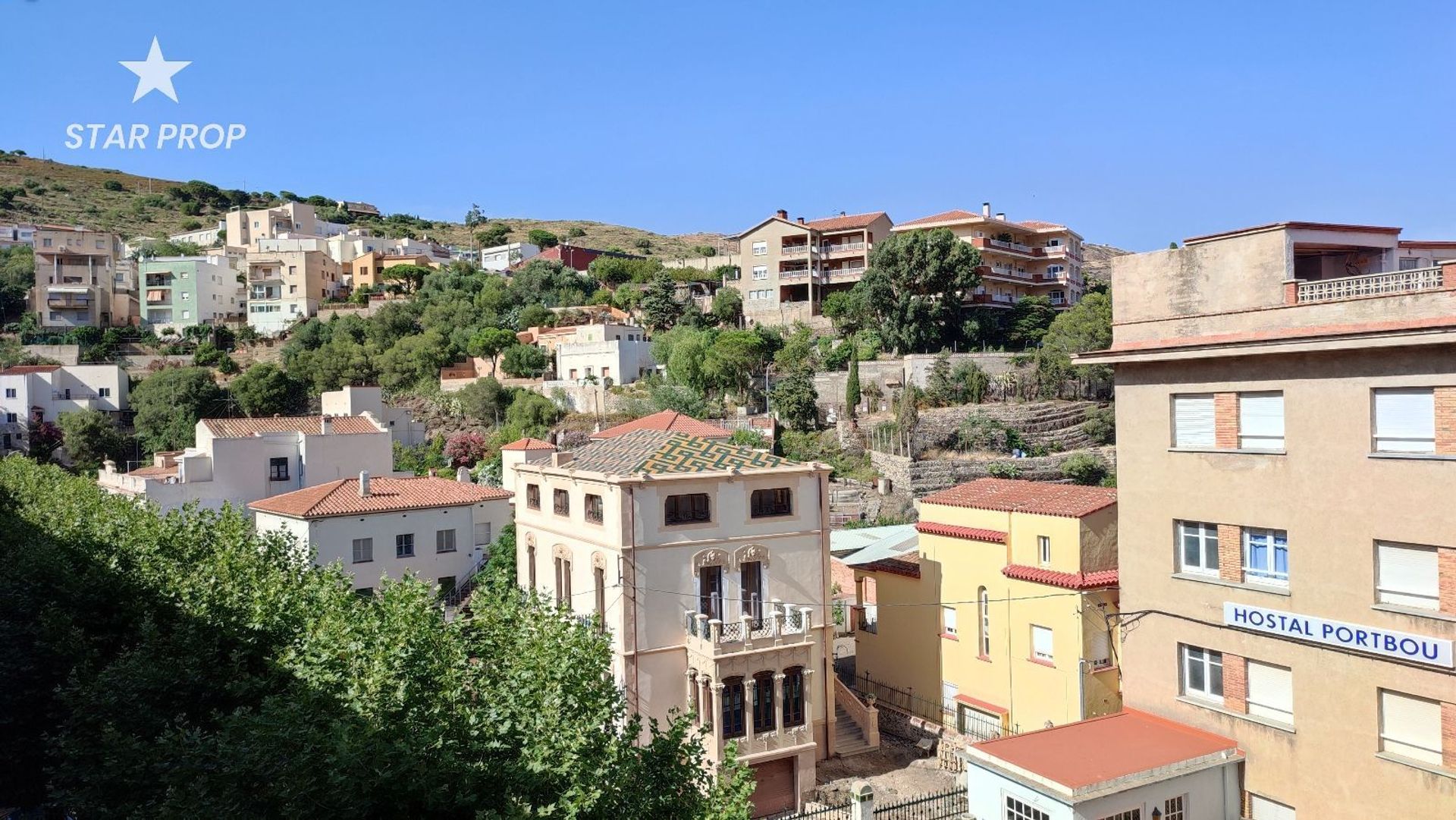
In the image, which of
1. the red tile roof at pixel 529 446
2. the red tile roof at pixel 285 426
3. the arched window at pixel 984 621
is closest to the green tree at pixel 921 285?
the red tile roof at pixel 529 446

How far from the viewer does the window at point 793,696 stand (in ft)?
82.0

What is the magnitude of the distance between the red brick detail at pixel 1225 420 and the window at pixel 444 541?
29375 mm

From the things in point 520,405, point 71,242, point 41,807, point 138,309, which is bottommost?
point 41,807

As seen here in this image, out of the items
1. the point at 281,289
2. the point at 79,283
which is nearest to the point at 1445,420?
the point at 281,289

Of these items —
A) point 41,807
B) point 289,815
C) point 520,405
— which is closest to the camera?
point 289,815

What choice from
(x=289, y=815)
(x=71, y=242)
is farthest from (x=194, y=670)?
(x=71, y=242)

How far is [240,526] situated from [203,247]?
10766cm

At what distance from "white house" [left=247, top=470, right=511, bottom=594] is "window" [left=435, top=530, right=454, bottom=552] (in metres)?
0.03

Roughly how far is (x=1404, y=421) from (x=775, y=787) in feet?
54.1

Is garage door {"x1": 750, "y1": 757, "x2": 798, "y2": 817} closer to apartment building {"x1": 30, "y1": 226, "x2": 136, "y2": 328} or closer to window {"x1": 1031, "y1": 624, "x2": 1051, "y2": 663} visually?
window {"x1": 1031, "y1": 624, "x2": 1051, "y2": 663}

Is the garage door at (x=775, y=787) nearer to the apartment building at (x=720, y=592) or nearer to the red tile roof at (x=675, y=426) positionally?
the apartment building at (x=720, y=592)

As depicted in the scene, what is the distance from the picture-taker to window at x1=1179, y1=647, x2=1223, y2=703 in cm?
1770

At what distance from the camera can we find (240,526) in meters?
28.4

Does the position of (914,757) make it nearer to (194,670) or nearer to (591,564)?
(591,564)
